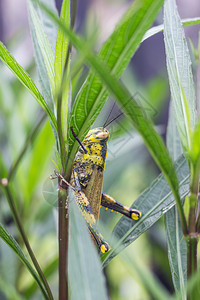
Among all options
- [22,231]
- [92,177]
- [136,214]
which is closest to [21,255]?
[22,231]

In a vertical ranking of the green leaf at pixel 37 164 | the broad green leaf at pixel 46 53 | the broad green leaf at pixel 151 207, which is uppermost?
the broad green leaf at pixel 46 53

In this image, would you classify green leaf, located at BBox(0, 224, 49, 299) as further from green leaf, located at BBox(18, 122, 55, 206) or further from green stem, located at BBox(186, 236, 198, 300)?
green leaf, located at BBox(18, 122, 55, 206)

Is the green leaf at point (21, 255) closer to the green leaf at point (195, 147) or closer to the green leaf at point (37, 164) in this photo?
the green leaf at point (195, 147)

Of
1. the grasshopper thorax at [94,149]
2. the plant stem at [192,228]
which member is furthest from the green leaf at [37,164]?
the plant stem at [192,228]

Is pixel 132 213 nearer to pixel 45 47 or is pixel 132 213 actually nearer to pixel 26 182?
pixel 45 47

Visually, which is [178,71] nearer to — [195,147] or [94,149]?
[195,147]


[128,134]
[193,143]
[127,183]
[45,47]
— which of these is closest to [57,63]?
[45,47]
